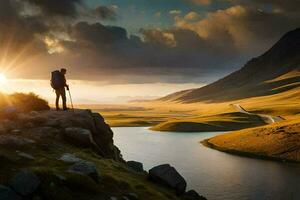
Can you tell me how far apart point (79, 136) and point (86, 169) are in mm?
12107

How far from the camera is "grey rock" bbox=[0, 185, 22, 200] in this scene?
29.2m

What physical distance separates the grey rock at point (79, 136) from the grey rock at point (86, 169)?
11.3 meters

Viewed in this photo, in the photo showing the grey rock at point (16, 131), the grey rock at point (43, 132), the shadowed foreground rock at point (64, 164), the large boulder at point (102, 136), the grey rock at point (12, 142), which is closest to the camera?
the shadowed foreground rock at point (64, 164)

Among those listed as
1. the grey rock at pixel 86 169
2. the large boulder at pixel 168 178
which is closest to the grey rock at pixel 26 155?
the grey rock at pixel 86 169

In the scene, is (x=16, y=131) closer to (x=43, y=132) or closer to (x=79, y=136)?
(x=43, y=132)

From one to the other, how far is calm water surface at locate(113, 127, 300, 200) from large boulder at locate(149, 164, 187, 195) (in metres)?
25.9

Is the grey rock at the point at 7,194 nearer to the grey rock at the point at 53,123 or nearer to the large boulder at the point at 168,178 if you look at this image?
the large boulder at the point at 168,178

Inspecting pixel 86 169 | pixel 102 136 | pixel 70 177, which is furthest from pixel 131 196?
pixel 102 136

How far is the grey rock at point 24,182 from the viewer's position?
100.0 ft

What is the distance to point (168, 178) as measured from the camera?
4262 centimetres

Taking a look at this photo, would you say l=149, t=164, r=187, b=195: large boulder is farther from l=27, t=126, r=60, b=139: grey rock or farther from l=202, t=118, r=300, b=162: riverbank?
l=202, t=118, r=300, b=162: riverbank

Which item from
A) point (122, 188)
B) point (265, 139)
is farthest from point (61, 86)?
point (265, 139)

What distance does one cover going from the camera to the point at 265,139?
471ft

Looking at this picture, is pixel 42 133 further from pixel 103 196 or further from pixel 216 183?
pixel 216 183
